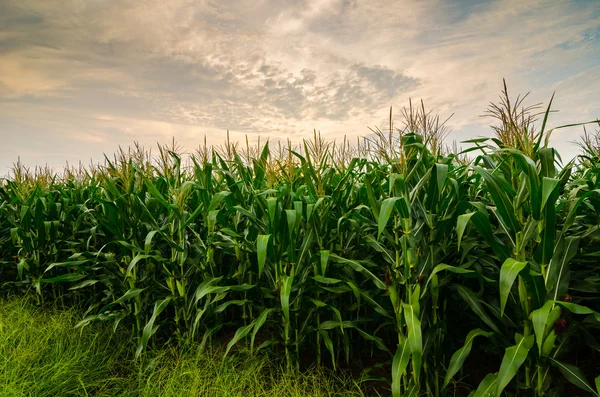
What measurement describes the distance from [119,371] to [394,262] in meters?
2.98

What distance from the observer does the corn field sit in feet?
8.04

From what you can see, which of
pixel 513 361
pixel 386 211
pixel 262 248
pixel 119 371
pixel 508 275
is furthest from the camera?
pixel 119 371

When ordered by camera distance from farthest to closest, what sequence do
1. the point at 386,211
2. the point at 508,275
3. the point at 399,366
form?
the point at 399,366
the point at 386,211
the point at 508,275

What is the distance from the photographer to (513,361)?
228 cm

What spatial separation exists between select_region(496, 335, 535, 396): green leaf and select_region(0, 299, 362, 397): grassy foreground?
48.1 inches

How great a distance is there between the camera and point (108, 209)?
394 centimetres

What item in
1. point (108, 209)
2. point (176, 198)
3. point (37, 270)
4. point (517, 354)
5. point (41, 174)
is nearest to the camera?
point (517, 354)

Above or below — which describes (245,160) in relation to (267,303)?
above

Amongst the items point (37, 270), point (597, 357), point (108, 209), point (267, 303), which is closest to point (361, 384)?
point (267, 303)

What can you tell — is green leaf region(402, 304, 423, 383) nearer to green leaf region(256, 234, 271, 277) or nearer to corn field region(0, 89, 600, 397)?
corn field region(0, 89, 600, 397)

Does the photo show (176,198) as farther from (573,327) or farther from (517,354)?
(573,327)

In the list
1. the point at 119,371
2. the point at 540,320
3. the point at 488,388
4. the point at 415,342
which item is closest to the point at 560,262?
the point at 540,320

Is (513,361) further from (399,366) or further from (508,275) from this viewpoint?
(399,366)

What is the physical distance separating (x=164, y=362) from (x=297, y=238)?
69.3 inches
